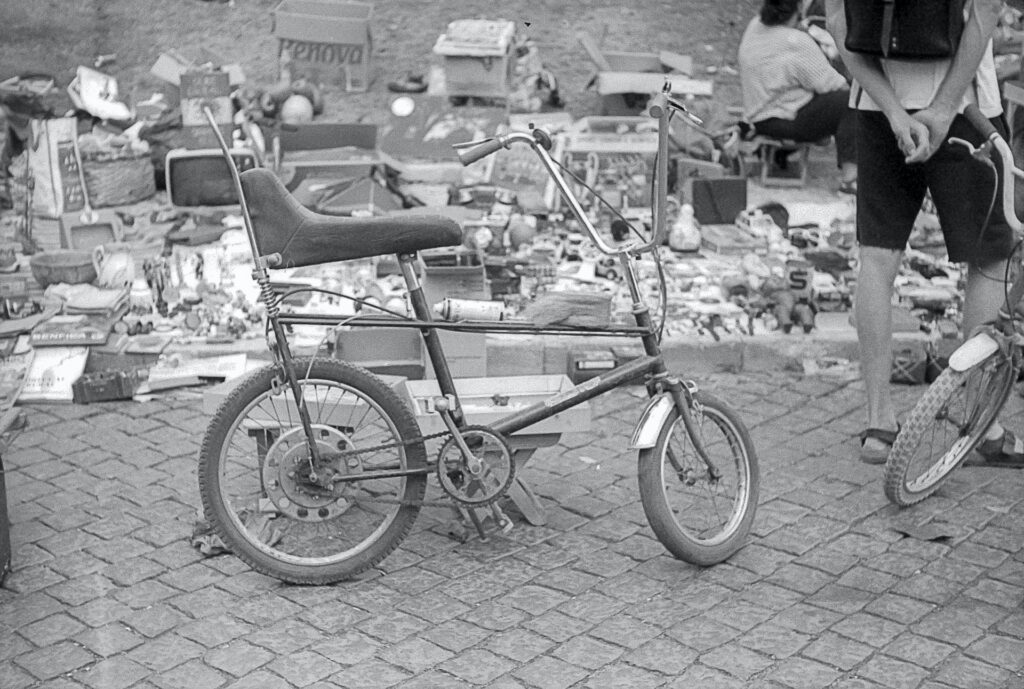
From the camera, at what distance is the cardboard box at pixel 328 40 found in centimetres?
975

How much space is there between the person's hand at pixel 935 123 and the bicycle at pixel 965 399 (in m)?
0.08

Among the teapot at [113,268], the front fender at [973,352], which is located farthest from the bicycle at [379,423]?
the teapot at [113,268]

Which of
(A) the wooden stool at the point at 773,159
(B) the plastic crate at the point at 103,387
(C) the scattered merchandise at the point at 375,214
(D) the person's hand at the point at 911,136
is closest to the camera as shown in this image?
(D) the person's hand at the point at 911,136

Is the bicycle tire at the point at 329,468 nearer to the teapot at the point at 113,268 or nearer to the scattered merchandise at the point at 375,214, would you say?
the scattered merchandise at the point at 375,214

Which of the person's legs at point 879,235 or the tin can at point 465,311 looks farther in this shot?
the person's legs at point 879,235

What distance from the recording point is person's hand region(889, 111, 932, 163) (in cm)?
460

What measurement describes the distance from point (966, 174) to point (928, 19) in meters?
0.58

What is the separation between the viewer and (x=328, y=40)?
9867 millimetres

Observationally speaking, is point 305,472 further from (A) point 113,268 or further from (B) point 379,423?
(A) point 113,268

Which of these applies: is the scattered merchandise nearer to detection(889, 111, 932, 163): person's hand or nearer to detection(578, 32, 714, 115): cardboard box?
detection(578, 32, 714, 115): cardboard box

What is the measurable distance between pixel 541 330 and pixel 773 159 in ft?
17.5

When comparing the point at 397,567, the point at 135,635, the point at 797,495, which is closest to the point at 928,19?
the point at 797,495

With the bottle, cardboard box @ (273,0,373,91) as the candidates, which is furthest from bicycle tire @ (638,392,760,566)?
cardboard box @ (273,0,373,91)

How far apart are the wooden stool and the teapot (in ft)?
14.2
